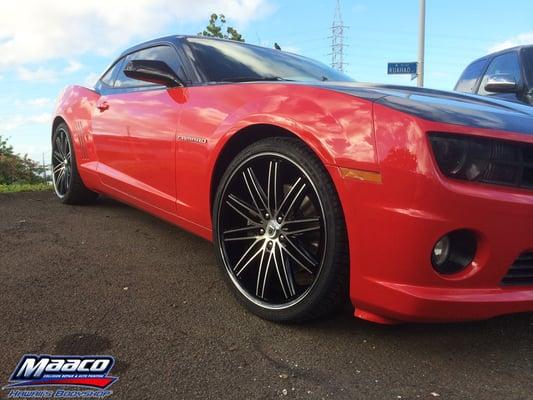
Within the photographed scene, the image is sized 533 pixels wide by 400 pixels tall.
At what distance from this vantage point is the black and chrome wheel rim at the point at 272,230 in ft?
7.47

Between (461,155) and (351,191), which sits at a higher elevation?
(461,155)

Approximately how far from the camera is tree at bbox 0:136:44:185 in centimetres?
902

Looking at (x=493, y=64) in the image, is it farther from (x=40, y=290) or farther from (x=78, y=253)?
(x=40, y=290)

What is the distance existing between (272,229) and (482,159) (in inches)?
38.2

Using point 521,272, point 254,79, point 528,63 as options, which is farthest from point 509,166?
point 528,63

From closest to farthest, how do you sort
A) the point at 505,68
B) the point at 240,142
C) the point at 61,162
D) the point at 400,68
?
the point at 240,142 → the point at 61,162 → the point at 505,68 → the point at 400,68

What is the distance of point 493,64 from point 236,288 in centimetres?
442

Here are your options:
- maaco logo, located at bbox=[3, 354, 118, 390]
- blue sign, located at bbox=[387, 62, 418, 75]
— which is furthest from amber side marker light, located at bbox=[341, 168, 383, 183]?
blue sign, located at bbox=[387, 62, 418, 75]

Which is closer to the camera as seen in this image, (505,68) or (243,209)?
(243,209)

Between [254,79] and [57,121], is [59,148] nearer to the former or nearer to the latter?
[57,121]

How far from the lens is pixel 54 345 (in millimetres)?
2158

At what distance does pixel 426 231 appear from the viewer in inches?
73.0

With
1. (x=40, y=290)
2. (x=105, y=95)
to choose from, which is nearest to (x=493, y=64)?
(x=105, y=95)

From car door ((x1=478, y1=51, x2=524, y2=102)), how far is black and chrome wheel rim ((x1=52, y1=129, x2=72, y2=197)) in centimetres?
411
